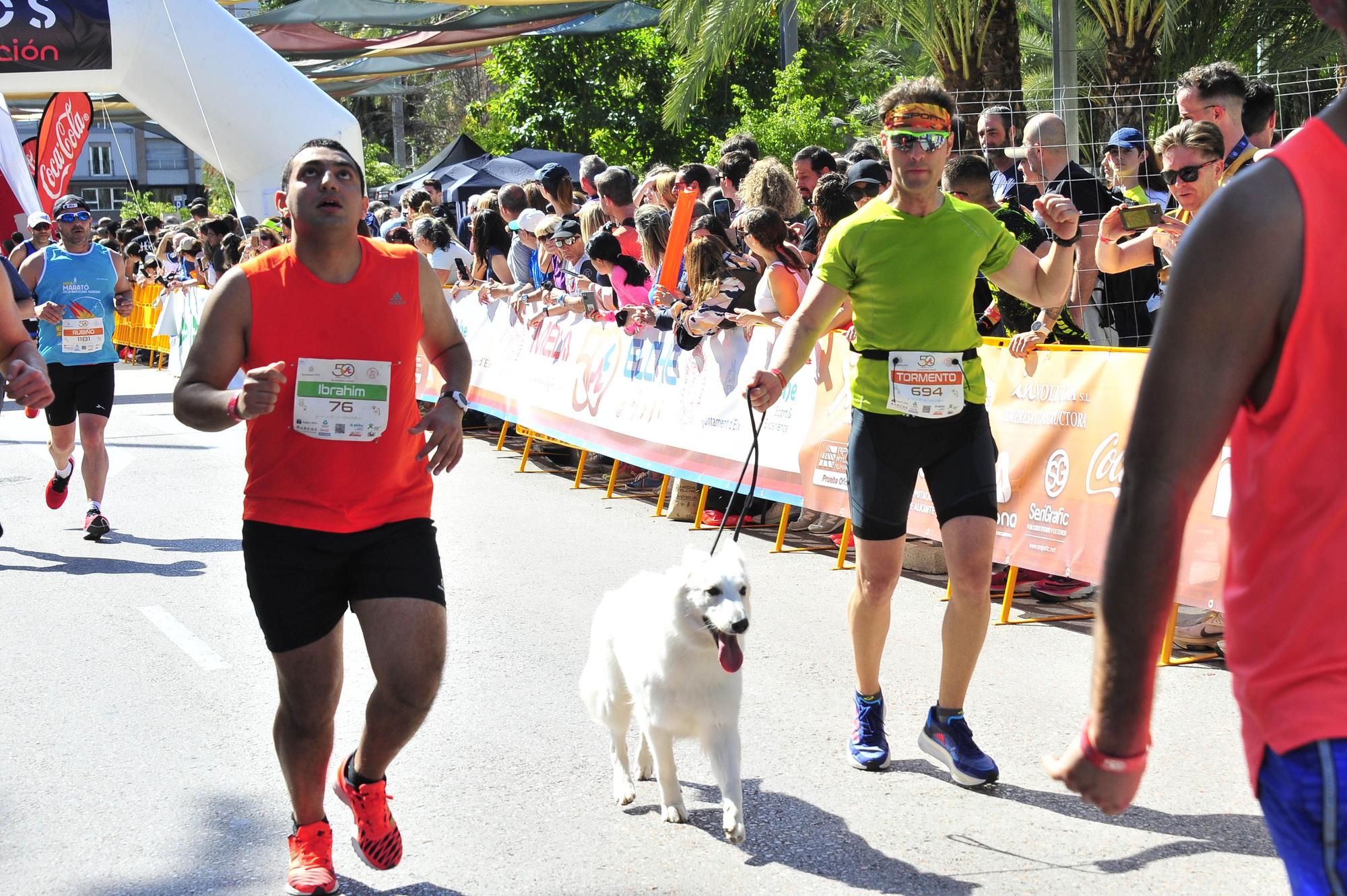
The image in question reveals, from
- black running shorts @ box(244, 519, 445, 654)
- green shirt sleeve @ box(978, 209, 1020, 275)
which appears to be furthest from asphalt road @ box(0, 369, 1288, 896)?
green shirt sleeve @ box(978, 209, 1020, 275)

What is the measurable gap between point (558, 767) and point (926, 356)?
6.27ft

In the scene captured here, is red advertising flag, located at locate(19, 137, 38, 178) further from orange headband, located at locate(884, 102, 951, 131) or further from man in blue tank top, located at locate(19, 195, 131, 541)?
orange headband, located at locate(884, 102, 951, 131)

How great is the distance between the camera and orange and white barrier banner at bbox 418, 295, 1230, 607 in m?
6.58

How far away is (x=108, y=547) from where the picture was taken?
31.0 feet

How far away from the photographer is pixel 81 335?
9906mm

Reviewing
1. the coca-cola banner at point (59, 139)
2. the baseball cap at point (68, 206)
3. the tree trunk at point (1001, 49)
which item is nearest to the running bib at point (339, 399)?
the baseball cap at point (68, 206)

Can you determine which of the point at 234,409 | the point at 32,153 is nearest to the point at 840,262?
the point at 234,409

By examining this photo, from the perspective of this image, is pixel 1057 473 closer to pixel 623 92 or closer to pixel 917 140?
pixel 917 140

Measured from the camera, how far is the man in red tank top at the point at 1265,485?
1.64 m

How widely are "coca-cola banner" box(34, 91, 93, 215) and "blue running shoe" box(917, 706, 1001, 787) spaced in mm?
21641

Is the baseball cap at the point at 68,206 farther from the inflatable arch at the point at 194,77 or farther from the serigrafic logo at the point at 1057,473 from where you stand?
the inflatable arch at the point at 194,77

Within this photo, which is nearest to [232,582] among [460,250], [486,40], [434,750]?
[434,750]

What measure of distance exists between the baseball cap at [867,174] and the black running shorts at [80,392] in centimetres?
526

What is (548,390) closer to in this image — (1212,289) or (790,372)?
(790,372)
